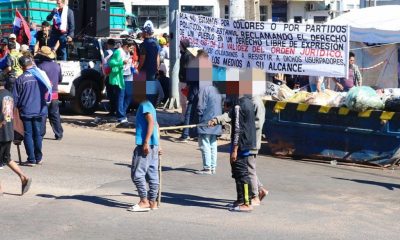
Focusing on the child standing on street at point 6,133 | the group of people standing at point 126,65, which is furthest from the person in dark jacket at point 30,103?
the group of people standing at point 126,65

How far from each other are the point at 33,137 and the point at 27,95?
676mm

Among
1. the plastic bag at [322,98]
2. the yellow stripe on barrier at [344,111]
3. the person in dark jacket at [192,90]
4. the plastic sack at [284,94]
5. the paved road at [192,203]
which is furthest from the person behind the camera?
the plastic sack at [284,94]

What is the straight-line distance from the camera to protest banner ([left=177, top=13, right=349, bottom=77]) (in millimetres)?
13250

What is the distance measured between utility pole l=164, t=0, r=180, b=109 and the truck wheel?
178cm

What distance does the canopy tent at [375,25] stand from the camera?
19422mm

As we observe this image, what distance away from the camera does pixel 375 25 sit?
64.5ft

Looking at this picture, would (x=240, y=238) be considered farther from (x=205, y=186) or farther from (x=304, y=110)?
(x=304, y=110)

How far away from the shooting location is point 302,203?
372 inches

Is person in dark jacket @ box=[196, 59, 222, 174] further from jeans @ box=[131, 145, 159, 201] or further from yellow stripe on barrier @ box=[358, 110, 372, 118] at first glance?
jeans @ box=[131, 145, 159, 201]

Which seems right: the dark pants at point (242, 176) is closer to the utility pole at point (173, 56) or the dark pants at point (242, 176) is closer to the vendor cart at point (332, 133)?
the vendor cart at point (332, 133)

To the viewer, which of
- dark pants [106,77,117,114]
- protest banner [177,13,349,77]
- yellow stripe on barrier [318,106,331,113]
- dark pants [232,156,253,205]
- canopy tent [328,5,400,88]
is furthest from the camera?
canopy tent [328,5,400,88]

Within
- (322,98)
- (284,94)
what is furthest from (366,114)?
(284,94)

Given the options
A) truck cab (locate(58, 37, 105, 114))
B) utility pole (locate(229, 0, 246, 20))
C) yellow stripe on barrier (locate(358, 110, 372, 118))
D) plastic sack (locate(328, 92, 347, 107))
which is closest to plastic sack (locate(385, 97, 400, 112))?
yellow stripe on barrier (locate(358, 110, 372, 118))

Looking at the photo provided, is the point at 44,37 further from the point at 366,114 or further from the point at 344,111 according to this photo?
the point at 366,114
